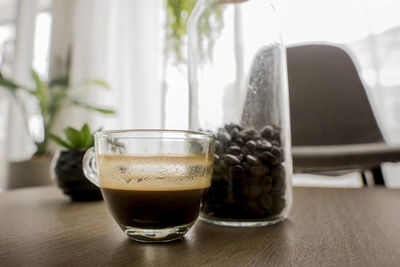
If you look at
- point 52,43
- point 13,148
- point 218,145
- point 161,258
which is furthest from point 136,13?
point 161,258

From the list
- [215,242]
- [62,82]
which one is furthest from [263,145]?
[62,82]

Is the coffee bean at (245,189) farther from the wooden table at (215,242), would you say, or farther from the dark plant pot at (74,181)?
the dark plant pot at (74,181)

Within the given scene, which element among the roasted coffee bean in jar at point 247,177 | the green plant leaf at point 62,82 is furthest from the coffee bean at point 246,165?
the green plant leaf at point 62,82

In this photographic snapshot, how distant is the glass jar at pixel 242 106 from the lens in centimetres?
37

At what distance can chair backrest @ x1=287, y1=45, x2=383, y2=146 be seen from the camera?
1515mm

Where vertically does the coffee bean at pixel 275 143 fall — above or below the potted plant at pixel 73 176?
above

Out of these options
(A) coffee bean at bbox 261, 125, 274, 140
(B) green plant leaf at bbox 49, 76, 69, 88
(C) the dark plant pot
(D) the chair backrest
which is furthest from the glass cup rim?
(B) green plant leaf at bbox 49, 76, 69, 88

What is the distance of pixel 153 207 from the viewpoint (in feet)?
0.95

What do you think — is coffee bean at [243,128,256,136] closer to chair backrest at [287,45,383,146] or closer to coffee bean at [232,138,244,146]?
coffee bean at [232,138,244,146]

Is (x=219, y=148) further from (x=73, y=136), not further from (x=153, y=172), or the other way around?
(x=73, y=136)

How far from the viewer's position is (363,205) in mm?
524

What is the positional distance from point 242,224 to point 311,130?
4.32 feet

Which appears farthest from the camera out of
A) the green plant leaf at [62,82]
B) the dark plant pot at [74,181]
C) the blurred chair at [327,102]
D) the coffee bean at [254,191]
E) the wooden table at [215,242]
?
the green plant leaf at [62,82]

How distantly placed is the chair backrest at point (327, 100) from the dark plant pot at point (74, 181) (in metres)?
1.21
